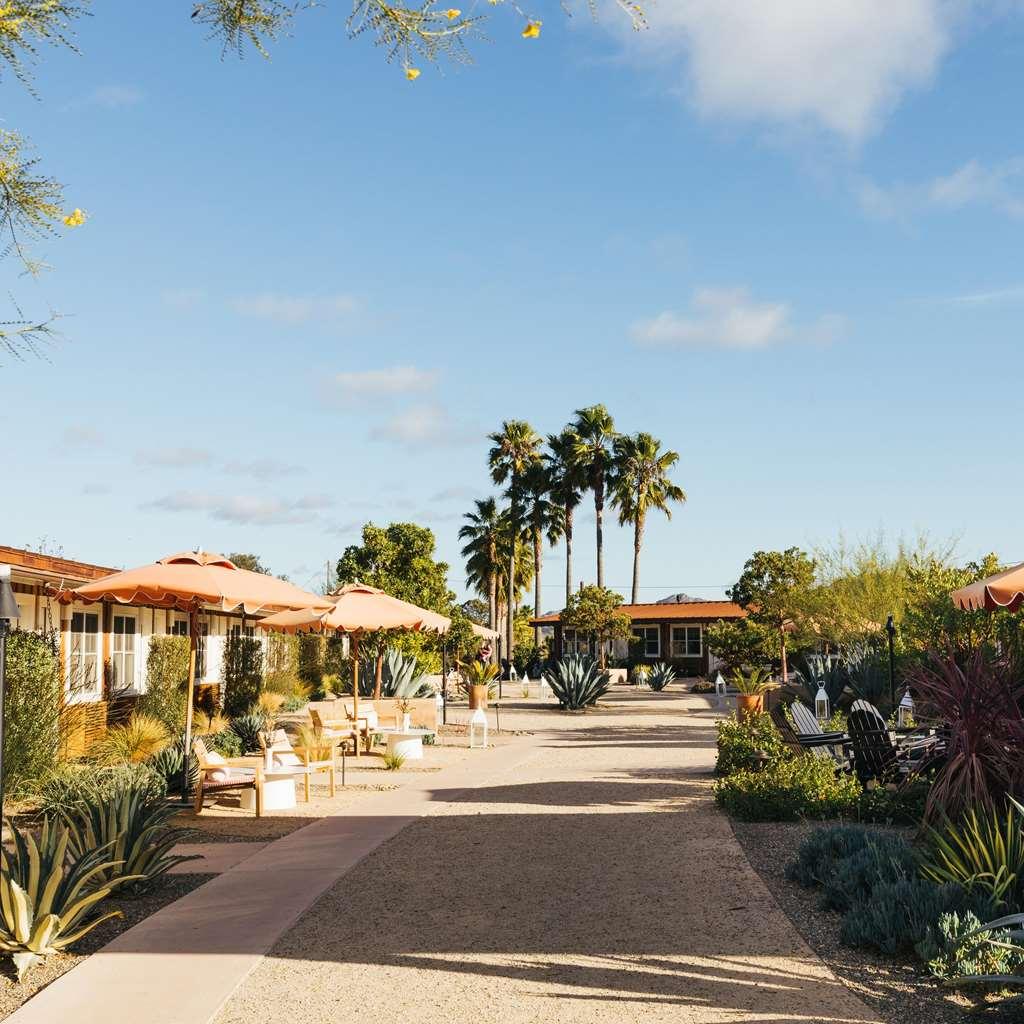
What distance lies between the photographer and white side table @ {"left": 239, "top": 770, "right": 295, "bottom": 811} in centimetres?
1122

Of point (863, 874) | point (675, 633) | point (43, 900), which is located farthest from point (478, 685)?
point (675, 633)

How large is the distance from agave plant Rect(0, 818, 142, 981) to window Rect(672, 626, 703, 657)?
43.6 m

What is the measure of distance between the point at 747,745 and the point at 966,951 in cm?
689

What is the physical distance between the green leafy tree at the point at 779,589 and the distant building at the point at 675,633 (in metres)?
14.7

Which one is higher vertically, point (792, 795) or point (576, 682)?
→ point (576, 682)

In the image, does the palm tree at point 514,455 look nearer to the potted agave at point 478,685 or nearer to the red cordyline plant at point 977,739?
the potted agave at point 478,685

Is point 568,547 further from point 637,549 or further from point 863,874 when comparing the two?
point 863,874

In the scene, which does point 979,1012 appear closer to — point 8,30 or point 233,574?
point 8,30

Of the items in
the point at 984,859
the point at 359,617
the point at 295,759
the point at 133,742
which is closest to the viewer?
the point at 984,859

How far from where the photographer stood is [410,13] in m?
5.73

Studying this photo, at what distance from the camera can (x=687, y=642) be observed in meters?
48.9

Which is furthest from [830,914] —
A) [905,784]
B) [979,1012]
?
[905,784]

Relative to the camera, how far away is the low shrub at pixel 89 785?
27.5 ft

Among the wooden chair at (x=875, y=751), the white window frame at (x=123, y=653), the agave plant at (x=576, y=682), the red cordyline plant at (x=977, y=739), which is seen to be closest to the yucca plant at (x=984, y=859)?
the red cordyline plant at (x=977, y=739)
